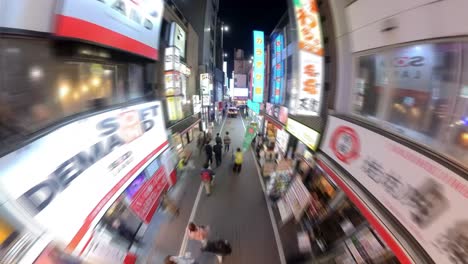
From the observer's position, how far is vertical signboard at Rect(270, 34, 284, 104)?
12766mm

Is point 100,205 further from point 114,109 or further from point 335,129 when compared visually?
point 335,129

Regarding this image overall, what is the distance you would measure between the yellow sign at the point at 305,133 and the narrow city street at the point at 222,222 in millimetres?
3190

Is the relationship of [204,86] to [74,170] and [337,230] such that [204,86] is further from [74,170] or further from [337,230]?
[74,170]

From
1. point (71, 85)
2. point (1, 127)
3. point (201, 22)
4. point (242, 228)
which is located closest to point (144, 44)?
point (71, 85)

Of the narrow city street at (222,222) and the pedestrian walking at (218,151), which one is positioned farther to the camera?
the pedestrian walking at (218,151)

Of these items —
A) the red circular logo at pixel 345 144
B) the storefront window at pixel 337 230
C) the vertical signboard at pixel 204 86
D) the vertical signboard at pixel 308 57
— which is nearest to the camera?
the storefront window at pixel 337 230

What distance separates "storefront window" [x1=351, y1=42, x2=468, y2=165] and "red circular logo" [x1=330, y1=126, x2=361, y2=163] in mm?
592

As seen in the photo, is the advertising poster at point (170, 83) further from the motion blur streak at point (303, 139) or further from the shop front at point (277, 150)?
the shop front at point (277, 150)

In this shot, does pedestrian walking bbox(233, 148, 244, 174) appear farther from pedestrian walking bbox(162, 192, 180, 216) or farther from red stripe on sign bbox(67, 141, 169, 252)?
red stripe on sign bbox(67, 141, 169, 252)

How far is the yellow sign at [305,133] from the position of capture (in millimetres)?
6582

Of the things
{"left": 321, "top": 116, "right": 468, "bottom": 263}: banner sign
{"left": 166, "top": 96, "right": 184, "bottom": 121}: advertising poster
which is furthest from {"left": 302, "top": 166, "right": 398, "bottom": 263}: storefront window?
{"left": 166, "top": 96, "right": 184, "bottom": 121}: advertising poster

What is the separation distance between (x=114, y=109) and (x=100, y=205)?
4.57 feet

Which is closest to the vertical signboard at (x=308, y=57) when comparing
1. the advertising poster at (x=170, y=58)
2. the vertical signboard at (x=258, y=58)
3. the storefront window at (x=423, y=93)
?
the storefront window at (x=423, y=93)

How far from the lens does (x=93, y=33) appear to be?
262 centimetres
